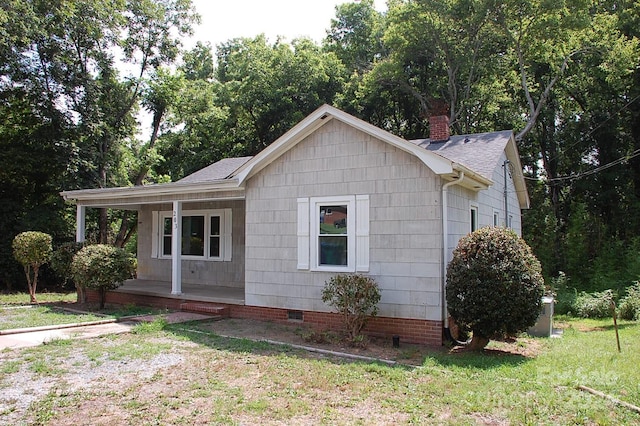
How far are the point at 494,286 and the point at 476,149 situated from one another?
196 inches

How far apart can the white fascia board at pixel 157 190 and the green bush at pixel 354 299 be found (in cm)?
356

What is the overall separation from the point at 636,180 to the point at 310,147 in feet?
61.0

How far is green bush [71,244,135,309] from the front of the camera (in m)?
11.2

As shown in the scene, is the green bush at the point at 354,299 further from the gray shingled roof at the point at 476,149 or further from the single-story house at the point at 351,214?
the gray shingled roof at the point at 476,149

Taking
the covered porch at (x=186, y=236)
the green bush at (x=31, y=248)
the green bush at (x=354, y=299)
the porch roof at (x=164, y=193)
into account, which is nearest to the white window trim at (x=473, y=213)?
the green bush at (x=354, y=299)

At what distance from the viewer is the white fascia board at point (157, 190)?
10781 mm

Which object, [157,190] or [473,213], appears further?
[157,190]

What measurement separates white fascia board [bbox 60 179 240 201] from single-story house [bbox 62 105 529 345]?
4 centimetres

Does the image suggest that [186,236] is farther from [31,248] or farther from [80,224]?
[31,248]

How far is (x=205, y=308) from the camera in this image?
1095 centimetres

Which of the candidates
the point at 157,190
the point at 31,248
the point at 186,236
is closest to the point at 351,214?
the point at 157,190

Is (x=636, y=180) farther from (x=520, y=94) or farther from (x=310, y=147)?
(x=310, y=147)

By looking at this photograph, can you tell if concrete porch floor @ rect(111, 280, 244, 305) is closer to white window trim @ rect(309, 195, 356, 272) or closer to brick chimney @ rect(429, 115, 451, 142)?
white window trim @ rect(309, 195, 356, 272)

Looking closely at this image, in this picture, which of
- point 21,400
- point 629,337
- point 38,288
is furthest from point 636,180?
point 38,288
